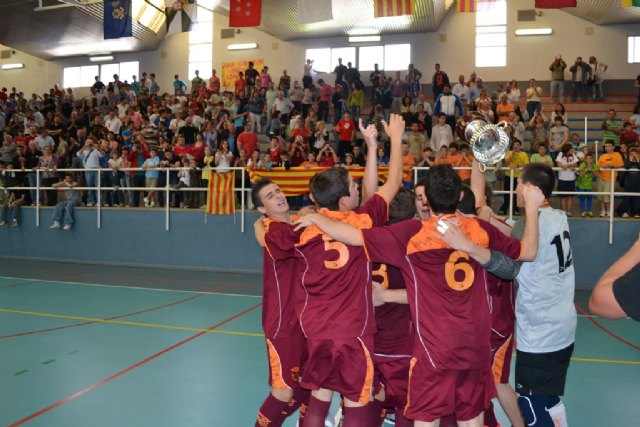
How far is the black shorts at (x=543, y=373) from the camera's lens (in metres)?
3.70

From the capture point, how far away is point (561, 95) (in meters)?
20.4

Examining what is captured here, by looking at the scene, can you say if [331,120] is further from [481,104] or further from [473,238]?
[473,238]

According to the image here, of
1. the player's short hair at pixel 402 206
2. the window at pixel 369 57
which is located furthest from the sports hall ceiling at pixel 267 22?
the player's short hair at pixel 402 206

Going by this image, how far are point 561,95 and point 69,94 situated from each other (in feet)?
61.5

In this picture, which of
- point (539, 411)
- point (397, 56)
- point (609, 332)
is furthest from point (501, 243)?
point (397, 56)

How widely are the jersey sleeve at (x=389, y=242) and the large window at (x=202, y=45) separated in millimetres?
25496

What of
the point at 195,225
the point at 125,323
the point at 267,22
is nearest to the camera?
the point at 125,323

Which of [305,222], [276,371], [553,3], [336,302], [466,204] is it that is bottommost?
[276,371]

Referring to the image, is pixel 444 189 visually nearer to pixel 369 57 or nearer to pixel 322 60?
pixel 369 57

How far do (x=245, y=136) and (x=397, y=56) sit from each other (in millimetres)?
12466

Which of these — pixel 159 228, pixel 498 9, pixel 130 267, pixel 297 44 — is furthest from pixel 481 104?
pixel 297 44

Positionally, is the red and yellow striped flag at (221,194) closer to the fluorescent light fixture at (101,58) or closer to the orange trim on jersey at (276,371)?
the orange trim on jersey at (276,371)

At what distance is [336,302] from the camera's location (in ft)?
11.4

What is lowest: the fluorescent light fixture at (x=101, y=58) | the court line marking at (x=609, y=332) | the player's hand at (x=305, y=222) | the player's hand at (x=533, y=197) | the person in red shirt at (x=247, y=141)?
the court line marking at (x=609, y=332)
